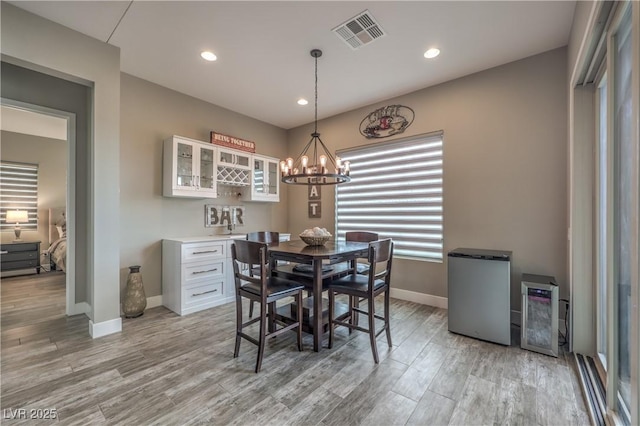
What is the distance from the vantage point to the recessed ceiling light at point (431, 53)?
283 centimetres

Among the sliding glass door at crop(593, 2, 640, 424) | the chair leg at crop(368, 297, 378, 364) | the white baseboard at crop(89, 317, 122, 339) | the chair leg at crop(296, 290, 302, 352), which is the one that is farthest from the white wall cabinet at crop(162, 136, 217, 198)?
the sliding glass door at crop(593, 2, 640, 424)

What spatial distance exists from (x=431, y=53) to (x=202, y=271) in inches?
148

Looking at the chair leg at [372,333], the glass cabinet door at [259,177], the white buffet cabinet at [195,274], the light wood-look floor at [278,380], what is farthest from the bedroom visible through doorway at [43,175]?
the chair leg at [372,333]

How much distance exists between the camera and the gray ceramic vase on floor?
316 centimetres

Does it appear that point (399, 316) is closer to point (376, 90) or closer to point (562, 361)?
point (562, 361)

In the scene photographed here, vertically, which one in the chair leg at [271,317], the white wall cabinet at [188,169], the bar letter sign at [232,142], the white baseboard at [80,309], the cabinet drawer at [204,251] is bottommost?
the white baseboard at [80,309]

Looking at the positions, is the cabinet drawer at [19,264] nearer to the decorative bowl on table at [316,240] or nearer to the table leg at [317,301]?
the decorative bowl on table at [316,240]

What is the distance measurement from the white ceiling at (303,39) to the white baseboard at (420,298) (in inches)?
112

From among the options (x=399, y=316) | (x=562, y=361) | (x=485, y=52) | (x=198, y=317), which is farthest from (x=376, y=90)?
(x=198, y=317)

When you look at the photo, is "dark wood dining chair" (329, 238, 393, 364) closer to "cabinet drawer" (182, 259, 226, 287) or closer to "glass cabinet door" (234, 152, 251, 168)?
"cabinet drawer" (182, 259, 226, 287)

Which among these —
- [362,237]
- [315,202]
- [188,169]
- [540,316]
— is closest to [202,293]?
[188,169]

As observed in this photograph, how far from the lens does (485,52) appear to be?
113 inches

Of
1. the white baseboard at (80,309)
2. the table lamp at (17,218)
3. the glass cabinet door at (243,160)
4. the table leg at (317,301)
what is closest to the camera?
the table leg at (317,301)

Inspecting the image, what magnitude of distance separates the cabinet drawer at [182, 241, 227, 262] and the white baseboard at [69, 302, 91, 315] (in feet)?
4.52
